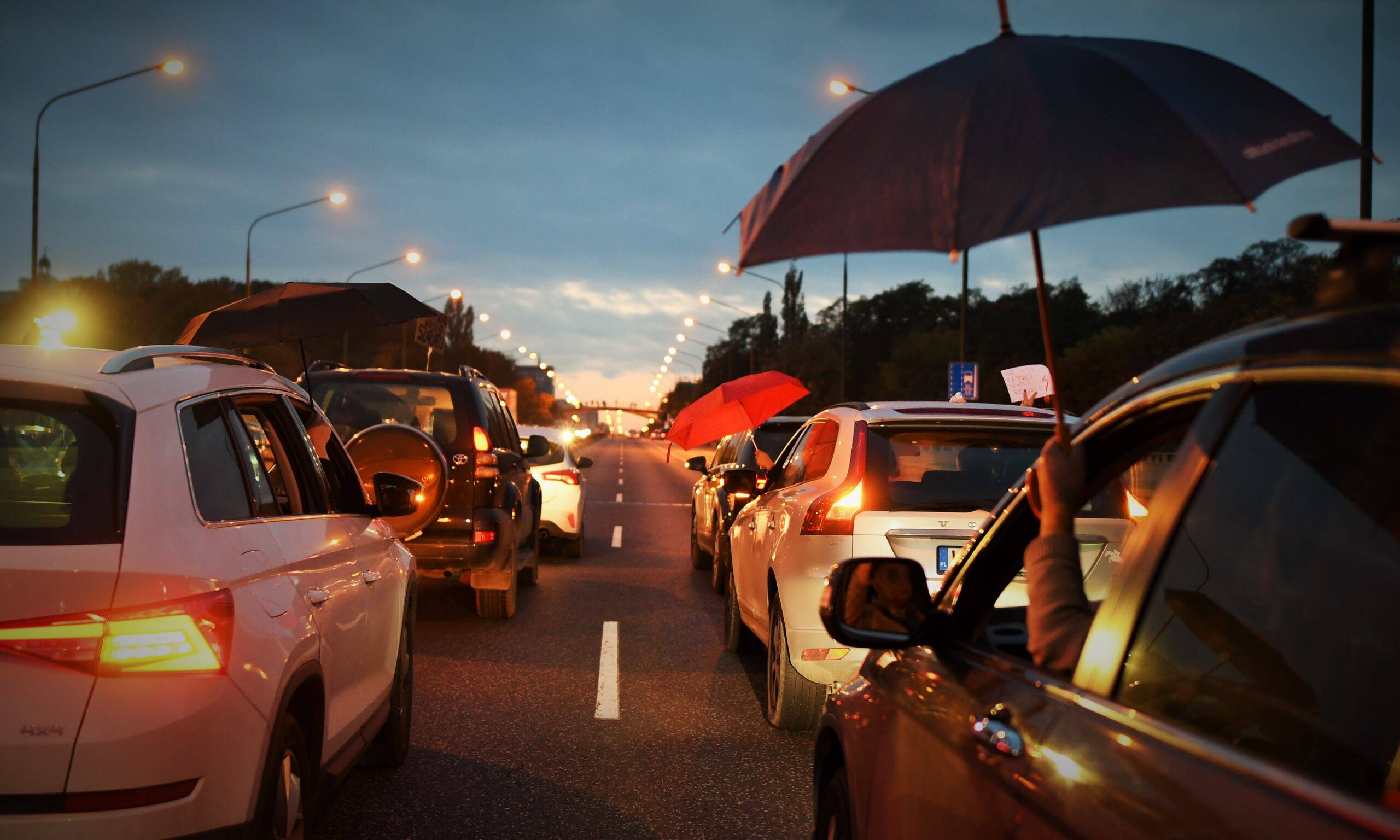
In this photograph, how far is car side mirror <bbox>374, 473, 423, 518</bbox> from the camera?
5523 mm

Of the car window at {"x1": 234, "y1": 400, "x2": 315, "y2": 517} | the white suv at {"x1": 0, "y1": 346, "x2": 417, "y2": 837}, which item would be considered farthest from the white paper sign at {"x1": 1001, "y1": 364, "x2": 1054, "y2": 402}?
the white suv at {"x1": 0, "y1": 346, "x2": 417, "y2": 837}

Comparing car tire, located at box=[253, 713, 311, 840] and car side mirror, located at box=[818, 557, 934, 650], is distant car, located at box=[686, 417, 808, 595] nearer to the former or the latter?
car tire, located at box=[253, 713, 311, 840]

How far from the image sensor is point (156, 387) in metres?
3.33

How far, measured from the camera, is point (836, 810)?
326 centimetres

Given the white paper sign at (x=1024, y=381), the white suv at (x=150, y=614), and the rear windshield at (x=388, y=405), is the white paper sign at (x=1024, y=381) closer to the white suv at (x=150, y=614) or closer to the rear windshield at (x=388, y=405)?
the rear windshield at (x=388, y=405)

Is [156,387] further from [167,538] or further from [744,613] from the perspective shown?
[744,613]

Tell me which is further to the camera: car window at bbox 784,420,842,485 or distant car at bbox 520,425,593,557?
distant car at bbox 520,425,593,557

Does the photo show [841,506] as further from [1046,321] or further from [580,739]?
[1046,321]

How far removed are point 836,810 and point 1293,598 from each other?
1.84 meters

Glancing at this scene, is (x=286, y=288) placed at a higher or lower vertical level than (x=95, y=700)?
higher

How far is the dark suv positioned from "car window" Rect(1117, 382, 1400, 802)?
26.0ft

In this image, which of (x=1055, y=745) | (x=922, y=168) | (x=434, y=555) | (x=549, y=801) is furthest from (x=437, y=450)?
(x=1055, y=745)

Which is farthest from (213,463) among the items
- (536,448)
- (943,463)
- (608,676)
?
(536,448)

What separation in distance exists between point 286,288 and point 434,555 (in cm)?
243
